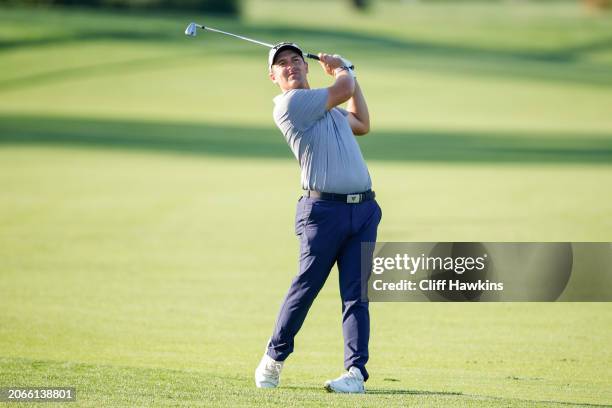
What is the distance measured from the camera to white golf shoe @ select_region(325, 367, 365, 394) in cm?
687

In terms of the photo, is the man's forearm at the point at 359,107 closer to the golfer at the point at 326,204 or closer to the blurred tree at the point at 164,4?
the golfer at the point at 326,204

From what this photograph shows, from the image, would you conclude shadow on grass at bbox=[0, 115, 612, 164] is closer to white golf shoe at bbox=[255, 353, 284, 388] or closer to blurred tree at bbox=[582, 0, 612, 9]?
white golf shoe at bbox=[255, 353, 284, 388]

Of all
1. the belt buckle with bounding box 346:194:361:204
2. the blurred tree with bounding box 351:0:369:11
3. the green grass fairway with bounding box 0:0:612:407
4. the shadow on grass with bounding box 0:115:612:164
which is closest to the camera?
the belt buckle with bounding box 346:194:361:204

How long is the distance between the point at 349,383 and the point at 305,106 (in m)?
1.67

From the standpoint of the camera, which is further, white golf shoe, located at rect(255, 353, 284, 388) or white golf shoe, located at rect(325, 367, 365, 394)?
white golf shoe, located at rect(255, 353, 284, 388)

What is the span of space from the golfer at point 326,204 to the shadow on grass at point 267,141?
753 inches

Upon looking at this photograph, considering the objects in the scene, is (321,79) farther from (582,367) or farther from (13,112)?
(582,367)

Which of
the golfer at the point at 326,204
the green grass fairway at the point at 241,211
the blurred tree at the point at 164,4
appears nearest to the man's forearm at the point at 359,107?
the golfer at the point at 326,204

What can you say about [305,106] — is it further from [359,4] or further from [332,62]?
[359,4]

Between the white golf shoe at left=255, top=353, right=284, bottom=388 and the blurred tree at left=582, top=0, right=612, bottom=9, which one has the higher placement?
the blurred tree at left=582, top=0, right=612, bottom=9

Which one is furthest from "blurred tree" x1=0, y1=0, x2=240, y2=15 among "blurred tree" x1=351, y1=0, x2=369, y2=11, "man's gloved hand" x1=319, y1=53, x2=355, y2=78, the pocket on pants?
the pocket on pants

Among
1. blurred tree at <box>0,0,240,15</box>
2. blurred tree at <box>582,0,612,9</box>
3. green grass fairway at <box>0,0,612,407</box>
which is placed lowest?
green grass fairway at <box>0,0,612,407</box>

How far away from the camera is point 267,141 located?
3088 centimetres

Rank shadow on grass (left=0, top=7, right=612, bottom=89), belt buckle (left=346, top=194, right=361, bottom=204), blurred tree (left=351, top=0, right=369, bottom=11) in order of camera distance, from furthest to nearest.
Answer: blurred tree (left=351, top=0, right=369, bottom=11) < shadow on grass (left=0, top=7, right=612, bottom=89) < belt buckle (left=346, top=194, right=361, bottom=204)
